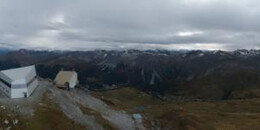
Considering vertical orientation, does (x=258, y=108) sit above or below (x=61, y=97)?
below

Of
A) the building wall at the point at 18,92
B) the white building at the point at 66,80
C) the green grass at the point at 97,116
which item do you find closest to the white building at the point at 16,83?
the building wall at the point at 18,92

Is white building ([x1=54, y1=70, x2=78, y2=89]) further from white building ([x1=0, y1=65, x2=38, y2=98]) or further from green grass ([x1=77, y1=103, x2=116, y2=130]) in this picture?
green grass ([x1=77, y1=103, x2=116, y2=130])

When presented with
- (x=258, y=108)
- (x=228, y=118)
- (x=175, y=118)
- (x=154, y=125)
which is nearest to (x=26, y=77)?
(x=154, y=125)

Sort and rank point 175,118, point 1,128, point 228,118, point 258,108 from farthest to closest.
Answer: point 258,108
point 228,118
point 175,118
point 1,128

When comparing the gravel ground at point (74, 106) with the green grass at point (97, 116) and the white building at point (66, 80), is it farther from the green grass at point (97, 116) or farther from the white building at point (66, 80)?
the white building at point (66, 80)

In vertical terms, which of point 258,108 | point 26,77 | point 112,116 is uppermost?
point 26,77

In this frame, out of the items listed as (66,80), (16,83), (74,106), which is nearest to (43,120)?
(74,106)

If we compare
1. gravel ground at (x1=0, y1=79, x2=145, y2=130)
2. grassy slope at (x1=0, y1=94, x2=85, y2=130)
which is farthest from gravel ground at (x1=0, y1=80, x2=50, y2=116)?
grassy slope at (x1=0, y1=94, x2=85, y2=130)

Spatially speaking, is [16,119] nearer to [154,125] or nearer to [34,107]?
[34,107]
